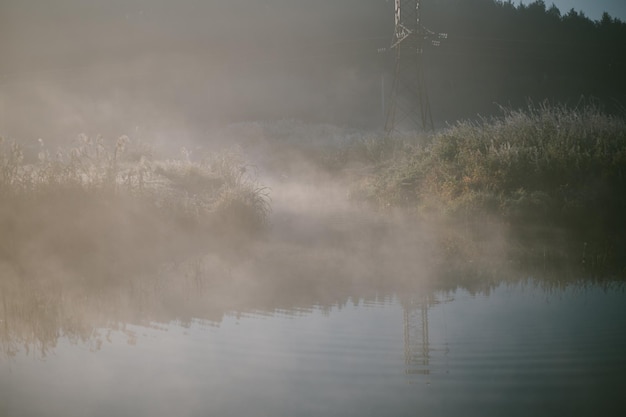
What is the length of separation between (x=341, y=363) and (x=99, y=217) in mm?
6975

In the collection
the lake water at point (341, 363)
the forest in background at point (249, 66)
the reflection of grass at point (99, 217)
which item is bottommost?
the lake water at point (341, 363)

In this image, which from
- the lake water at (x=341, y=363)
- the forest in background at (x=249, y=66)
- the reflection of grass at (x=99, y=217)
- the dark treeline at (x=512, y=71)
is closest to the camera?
the lake water at (x=341, y=363)

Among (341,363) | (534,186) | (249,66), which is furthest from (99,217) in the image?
(249,66)

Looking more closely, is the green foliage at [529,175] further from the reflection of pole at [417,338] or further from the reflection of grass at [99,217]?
the reflection of pole at [417,338]

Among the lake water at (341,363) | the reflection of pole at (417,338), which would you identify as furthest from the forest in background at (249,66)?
the reflection of pole at (417,338)

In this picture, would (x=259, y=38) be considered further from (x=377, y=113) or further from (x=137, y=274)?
(x=137, y=274)

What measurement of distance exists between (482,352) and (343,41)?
55.0m

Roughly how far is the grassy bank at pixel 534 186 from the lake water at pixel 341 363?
11.8ft

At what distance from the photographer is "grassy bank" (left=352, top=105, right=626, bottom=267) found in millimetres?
10719

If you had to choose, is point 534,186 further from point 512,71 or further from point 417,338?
point 512,71

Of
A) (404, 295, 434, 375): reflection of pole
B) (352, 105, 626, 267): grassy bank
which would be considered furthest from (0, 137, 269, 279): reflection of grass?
(352, 105, 626, 267): grassy bank

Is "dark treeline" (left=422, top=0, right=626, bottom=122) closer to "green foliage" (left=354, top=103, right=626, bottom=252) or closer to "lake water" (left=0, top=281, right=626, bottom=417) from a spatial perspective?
"green foliage" (left=354, top=103, right=626, bottom=252)

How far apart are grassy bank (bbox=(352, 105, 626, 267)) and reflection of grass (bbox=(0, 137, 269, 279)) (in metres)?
4.73

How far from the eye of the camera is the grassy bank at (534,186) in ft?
35.2
